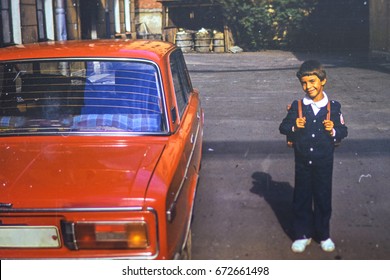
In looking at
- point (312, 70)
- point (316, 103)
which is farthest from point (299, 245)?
point (312, 70)

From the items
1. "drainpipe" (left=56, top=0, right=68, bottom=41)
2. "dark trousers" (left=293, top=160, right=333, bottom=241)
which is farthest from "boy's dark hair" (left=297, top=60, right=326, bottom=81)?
"drainpipe" (left=56, top=0, right=68, bottom=41)

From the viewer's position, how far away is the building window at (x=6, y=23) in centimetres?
1216

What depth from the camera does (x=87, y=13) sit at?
20203 mm

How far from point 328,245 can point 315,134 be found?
88cm

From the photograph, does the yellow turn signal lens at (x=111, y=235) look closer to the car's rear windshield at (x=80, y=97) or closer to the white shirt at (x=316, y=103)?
the car's rear windshield at (x=80, y=97)

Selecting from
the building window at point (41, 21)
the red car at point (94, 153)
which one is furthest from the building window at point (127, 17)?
the red car at point (94, 153)

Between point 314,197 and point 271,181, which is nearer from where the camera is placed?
point 314,197

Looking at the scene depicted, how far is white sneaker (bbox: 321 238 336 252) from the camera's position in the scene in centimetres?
394

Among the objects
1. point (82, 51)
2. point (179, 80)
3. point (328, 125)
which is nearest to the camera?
point (328, 125)

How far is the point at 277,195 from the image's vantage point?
5309 mm

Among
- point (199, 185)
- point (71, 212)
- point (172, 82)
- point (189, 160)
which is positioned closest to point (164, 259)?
point (71, 212)

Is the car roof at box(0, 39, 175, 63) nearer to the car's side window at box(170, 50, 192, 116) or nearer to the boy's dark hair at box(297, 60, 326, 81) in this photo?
the car's side window at box(170, 50, 192, 116)

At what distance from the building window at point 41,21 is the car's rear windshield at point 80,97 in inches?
448

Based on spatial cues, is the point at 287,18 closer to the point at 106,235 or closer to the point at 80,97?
the point at 80,97
